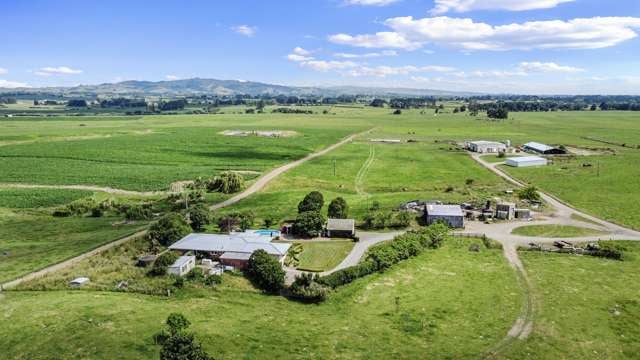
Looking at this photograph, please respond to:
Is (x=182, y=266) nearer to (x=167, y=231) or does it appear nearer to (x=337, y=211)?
(x=167, y=231)

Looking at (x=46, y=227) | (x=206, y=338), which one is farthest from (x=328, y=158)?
(x=206, y=338)

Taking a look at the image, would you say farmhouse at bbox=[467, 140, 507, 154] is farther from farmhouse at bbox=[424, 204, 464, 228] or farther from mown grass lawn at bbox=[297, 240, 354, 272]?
mown grass lawn at bbox=[297, 240, 354, 272]

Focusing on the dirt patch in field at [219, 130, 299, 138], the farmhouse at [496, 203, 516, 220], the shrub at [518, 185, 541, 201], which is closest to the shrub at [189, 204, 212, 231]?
the farmhouse at [496, 203, 516, 220]

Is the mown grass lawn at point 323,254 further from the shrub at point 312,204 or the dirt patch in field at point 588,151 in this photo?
the dirt patch in field at point 588,151

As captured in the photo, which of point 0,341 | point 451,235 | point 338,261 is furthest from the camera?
point 451,235

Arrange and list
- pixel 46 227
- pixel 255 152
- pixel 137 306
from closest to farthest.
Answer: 1. pixel 137 306
2. pixel 46 227
3. pixel 255 152

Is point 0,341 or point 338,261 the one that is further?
point 338,261

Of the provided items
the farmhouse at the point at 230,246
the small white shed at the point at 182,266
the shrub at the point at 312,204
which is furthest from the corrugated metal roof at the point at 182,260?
the shrub at the point at 312,204

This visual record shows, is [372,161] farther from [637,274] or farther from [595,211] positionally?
[637,274]
